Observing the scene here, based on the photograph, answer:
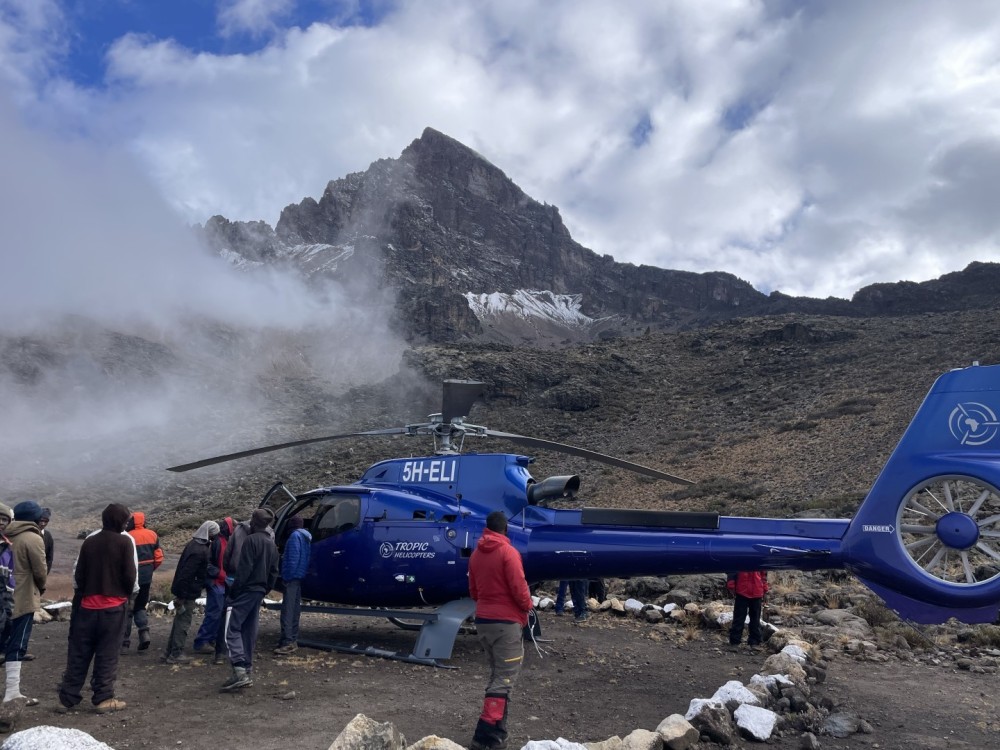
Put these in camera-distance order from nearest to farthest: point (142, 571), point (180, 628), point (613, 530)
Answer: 1. point (613, 530)
2. point (180, 628)
3. point (142, 571)

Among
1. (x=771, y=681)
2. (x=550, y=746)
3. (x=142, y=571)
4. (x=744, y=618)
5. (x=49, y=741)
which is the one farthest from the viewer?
(x=744, y=618)

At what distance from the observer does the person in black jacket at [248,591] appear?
7016mm

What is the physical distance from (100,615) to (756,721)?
557 centimetres

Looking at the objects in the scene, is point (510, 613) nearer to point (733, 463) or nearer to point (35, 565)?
point (35, 565)

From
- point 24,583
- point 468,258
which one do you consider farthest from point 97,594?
point 468,258

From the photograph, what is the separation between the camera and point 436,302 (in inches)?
3745

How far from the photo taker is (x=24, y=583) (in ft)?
20.3

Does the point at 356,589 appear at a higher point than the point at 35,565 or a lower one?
lower

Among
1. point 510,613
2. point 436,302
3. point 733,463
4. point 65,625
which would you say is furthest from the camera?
point 436,302

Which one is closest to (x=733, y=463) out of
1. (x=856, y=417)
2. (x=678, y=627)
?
(x=856, y=417)

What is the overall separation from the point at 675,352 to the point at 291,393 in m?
33.2

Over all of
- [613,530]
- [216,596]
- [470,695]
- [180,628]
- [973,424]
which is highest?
[973,424]

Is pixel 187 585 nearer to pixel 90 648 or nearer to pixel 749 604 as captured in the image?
pixel 90 648

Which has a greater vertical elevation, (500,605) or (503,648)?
(500,605)
